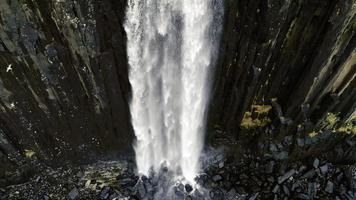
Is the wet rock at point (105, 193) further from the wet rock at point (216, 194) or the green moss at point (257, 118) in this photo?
the green moss at point (257, 118)

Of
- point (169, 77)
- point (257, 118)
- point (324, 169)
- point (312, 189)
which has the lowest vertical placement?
point (312, 189)

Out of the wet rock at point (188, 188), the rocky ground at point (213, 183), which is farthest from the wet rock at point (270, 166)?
the wet rock at point (188, 188)

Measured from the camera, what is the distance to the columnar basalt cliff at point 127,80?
670 centimetres

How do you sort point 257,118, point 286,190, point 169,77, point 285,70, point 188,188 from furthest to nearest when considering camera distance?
point 188,188, point 286,190, point 257,118, point 169,77, point 285,70

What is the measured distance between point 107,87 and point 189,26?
92.4 inches

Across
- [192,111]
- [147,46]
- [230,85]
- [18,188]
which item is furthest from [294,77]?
[18,188]

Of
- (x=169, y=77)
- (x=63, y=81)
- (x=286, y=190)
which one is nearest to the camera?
(x=63, y=81)

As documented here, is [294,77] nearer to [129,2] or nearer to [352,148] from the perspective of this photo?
[352,148]

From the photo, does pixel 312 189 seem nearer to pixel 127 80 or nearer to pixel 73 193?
pixel 127 80

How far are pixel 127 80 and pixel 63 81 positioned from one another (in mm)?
1383

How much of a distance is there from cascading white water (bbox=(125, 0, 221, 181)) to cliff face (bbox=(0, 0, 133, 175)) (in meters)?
0.32

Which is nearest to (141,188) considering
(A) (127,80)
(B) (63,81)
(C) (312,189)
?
(A) (127,80)

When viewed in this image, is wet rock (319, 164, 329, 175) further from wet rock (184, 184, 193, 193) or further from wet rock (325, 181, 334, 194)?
wet rock (184, 184, 193, 193)

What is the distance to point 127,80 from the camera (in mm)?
8156
